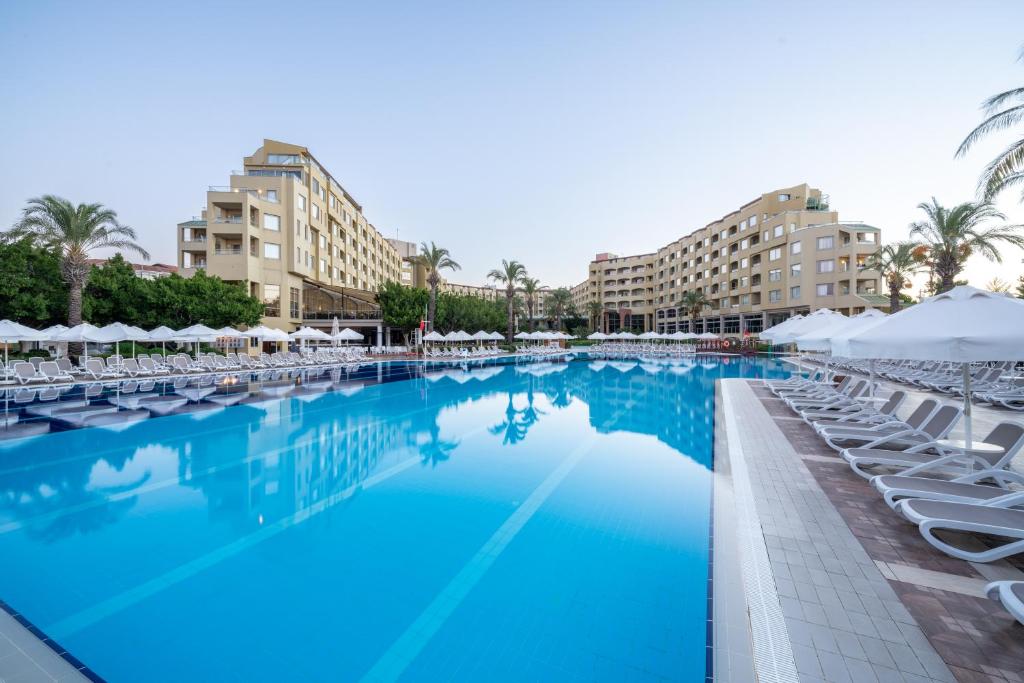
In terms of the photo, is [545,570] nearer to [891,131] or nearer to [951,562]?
[951,562]

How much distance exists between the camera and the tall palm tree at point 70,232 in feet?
65.7

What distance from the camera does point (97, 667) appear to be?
2775mm

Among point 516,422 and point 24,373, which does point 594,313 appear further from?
point 24,373

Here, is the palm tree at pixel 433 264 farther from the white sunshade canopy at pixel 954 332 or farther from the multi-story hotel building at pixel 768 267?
the white sunshade canopy at pixel 954 332

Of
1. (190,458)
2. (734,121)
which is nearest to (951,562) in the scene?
(190,458)

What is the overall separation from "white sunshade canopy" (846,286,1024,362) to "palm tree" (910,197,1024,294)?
68.0 ft

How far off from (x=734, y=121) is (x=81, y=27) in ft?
107

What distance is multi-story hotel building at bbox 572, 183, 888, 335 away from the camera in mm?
38375

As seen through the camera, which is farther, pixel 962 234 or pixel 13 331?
pixel 962 234

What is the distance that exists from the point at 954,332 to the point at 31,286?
31660 millimetres

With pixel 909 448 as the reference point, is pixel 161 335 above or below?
above

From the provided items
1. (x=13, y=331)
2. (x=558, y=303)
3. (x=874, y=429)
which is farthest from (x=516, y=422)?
(x=558, y=303)

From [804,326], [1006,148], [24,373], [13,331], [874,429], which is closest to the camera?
[874,429]

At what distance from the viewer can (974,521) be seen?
354 centimetres
